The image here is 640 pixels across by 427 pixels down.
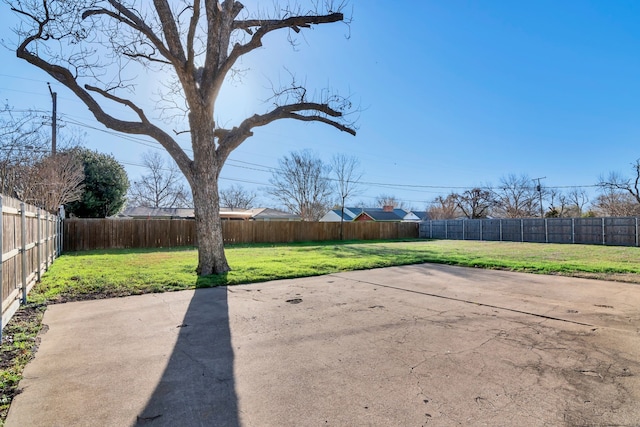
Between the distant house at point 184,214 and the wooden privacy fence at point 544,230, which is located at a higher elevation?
the distant house at point 184,214

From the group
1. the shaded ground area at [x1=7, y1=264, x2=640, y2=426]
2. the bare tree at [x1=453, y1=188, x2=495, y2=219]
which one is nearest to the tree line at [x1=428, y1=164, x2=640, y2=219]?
the bare tree at [x1=453, y1=188, x2=495, y2=219]

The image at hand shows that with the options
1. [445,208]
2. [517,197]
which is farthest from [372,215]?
[517,197]

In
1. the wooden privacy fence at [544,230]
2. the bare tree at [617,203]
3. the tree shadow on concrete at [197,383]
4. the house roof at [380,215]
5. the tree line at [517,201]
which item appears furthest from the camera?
the house roof at [380,215]

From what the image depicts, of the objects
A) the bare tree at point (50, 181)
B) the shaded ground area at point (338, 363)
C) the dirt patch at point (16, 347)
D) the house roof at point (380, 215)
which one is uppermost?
the bare tree at point (50, 181)

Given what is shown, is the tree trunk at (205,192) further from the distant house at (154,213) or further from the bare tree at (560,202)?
the bare tree at (560,202)

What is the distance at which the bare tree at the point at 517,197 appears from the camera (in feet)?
120

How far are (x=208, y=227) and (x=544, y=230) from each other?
22.3 m

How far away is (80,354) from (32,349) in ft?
1.69

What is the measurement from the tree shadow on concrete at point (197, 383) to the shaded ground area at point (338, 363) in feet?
0.04

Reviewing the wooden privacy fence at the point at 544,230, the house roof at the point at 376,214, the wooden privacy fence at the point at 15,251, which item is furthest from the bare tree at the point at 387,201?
the wooden privacy fence at the point at 15,251

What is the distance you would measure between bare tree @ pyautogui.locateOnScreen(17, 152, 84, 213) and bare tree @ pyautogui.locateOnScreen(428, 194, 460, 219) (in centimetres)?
3691

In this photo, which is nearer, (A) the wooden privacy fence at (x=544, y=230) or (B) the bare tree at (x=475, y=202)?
(A) the wooden privacy fence at (x=544, y=230)

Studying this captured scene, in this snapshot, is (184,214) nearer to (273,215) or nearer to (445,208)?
(273,215)

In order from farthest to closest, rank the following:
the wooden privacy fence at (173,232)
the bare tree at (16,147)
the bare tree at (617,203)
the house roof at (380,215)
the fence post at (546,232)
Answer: the house roof at (380,215)
the bare tree at (617,203)
the fence post at (546,232)
the wooden privacy fence at (173,232)
the bare tree at (16,147)
